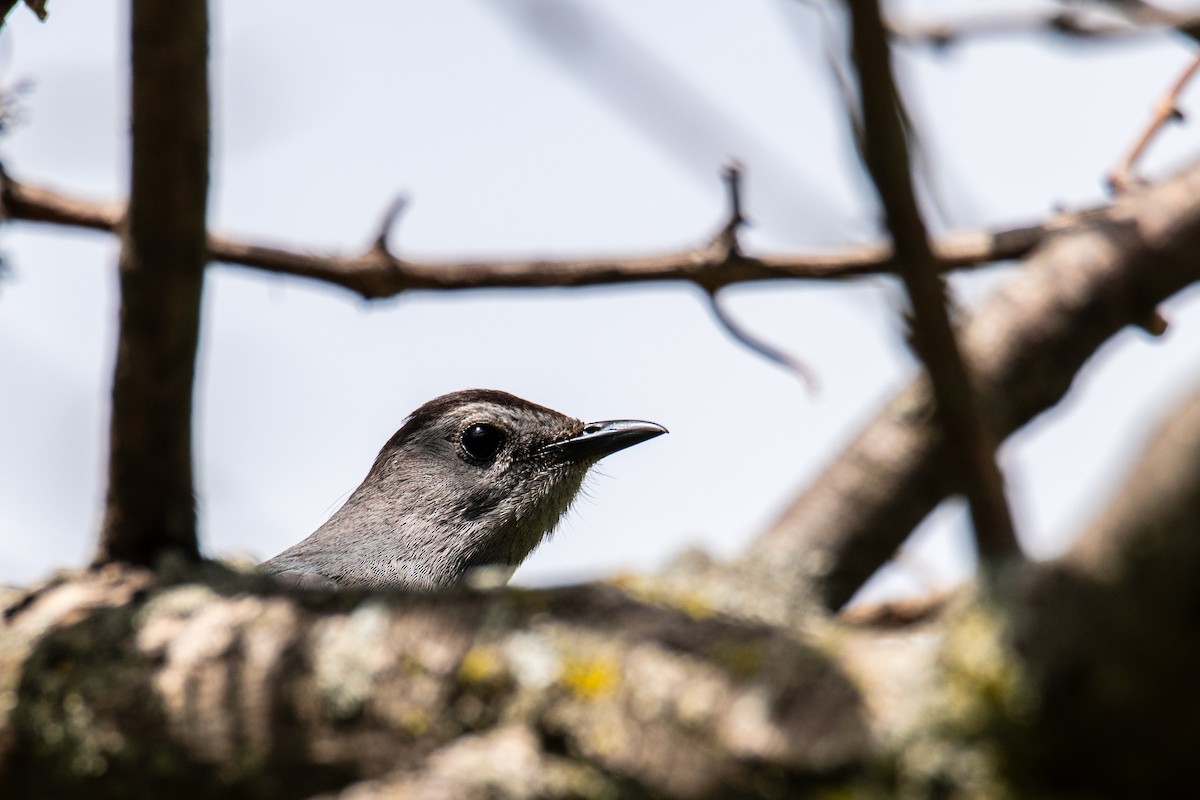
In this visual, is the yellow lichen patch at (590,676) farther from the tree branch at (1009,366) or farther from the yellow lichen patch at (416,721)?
the tree branch at (1009,366)

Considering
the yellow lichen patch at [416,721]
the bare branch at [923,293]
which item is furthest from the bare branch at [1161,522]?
the yellow lichen patch at [416,721]

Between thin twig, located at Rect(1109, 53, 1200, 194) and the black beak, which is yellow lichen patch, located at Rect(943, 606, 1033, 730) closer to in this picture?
thin twig, located at Rect(1109, 53, 1200, 194)

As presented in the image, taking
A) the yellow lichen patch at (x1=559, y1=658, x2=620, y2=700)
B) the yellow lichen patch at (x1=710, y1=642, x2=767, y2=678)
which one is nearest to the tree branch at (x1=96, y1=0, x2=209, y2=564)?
the yellow lichen patch at (x1=559, y1=658, x2=620, y2=700)

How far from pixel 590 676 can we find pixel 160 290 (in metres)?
2.00

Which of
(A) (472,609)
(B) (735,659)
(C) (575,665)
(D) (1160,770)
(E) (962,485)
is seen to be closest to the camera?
(D) (1160,770)

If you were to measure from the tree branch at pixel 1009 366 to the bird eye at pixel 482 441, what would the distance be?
4.21 metres

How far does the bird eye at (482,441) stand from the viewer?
24.9 feet

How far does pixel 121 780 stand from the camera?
347 centimetres

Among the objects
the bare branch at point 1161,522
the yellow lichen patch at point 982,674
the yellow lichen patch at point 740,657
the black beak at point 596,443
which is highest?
the bare branch at point 1161,522

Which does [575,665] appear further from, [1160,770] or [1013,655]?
[1160,770]

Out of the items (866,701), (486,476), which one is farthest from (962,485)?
(486,476)

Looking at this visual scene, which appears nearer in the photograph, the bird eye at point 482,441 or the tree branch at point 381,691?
the tree branch at point 381,691

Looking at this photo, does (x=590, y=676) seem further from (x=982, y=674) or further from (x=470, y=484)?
(x=470, y=484)

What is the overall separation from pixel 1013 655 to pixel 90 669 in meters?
2.73
